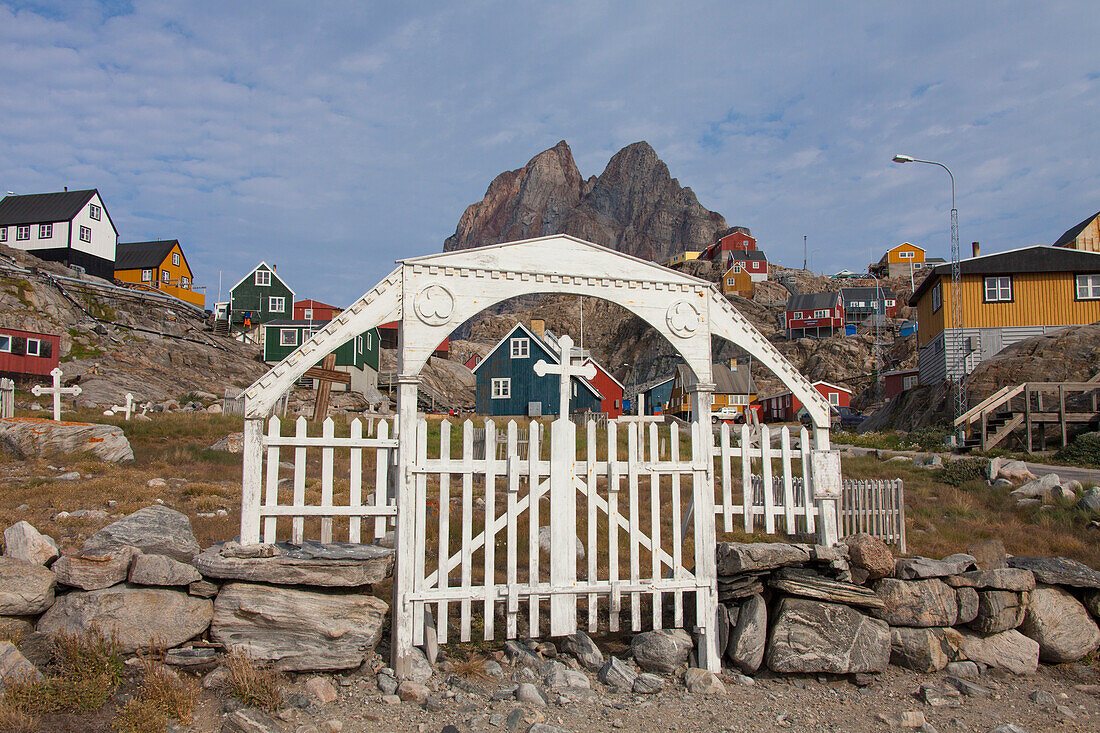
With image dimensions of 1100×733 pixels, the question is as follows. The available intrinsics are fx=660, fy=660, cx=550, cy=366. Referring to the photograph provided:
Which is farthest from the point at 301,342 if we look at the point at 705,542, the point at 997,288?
the point at 705,542

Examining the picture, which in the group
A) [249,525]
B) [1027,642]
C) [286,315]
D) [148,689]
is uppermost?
[286,315]

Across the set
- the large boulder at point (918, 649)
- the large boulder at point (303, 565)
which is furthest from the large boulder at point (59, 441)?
the large boulder at point (918, 649)

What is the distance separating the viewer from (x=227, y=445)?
16.3 metres

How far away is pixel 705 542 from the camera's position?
6.64 m

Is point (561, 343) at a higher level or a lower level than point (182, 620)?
higher

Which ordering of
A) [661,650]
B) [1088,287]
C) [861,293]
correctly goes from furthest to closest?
[861,293]
[1088,287]
[661,650]

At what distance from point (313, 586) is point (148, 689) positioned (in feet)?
4.49

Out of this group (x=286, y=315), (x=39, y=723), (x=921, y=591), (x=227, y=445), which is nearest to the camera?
(x=39, y=723)

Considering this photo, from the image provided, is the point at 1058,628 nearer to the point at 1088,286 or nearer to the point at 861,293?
the point at 1088,286

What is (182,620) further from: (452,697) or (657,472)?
(657,472)

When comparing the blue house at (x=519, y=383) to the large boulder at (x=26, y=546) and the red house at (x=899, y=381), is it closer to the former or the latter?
the red house at (x=899, y=381)

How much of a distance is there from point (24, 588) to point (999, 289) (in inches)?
1381

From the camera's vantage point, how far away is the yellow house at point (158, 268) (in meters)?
54.3

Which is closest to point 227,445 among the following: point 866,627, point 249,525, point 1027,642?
point 249,525
